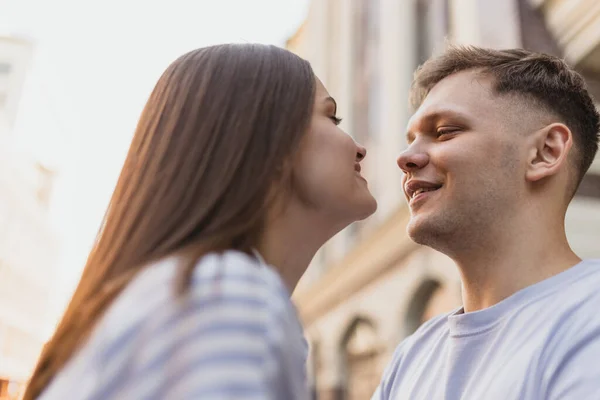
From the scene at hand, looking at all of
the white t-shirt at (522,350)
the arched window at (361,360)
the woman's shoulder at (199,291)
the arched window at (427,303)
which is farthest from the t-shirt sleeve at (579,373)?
the arched window at (361,360)

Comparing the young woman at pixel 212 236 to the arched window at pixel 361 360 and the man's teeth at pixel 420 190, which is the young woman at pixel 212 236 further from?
the arched window at pixel 361 360

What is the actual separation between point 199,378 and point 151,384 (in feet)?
0.23

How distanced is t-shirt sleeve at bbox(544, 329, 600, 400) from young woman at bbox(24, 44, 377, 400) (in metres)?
0.58

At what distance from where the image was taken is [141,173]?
1.03 meters

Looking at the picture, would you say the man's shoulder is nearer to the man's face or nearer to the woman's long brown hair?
the man's face

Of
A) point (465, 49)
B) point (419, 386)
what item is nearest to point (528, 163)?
point (465, 49)

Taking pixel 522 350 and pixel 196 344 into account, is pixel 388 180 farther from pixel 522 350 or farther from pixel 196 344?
pixel 196 344

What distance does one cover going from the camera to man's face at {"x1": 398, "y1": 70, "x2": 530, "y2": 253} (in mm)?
1821

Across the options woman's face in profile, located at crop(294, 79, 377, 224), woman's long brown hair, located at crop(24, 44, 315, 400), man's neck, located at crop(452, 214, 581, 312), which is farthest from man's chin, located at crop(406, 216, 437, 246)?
woman's long brown hair, located at crop(24, 44, 315, 400)

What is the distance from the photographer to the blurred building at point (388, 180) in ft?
16.5

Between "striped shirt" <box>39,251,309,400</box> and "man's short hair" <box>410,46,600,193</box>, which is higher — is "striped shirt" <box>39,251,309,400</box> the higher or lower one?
the lower one

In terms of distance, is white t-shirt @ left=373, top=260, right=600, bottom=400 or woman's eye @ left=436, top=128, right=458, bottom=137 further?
woman's eye @ left=436, top=128, right=458, bottom=137

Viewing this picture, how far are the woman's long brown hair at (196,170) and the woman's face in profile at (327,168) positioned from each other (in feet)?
0.18

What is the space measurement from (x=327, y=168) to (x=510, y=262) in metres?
0.88
